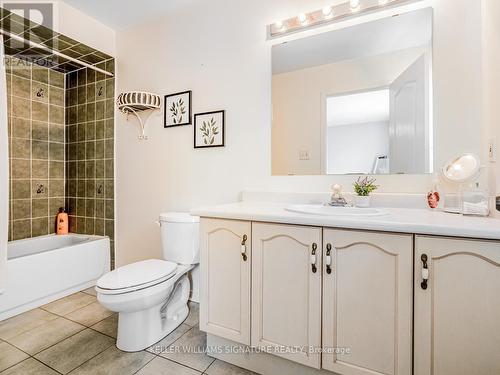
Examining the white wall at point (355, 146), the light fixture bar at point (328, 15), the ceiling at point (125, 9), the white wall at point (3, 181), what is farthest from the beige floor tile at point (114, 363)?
the ceiling at point (125, 9)

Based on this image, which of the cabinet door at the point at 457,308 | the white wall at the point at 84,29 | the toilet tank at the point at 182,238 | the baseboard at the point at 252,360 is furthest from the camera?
the white wall at the point at 84,29

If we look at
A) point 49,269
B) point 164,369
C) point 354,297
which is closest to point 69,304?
point 49,269

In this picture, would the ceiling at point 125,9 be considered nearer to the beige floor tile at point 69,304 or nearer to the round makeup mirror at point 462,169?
the round makeup mirror at point 462,169

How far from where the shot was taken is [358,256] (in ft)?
3.41

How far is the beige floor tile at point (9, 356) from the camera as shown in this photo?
1.35 metres

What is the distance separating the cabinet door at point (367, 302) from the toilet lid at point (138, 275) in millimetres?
975

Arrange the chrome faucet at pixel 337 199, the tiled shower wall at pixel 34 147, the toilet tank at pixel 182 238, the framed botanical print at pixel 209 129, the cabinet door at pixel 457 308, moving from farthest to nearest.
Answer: the tiled shower wall at pixel 34 147
the framed botanical print at pixel 209 129
the toilet tank at pixel 182 238
the chrome faucet at pixel 337 199
the cabinet door at pixel 457 308

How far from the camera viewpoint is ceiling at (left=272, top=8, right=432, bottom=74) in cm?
142

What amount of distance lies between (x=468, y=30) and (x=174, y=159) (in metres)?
2.05

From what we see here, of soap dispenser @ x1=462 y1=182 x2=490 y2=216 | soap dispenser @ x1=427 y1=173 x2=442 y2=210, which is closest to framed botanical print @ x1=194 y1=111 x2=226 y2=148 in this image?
soap dispenser @ x1=427 y1=173 x2=442 y2=210

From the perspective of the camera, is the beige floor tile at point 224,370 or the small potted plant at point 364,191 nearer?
the beige floor tile at point 224,370

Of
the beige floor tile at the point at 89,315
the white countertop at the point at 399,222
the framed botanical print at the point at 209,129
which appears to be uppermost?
the framed botanical print at the point at 209,129

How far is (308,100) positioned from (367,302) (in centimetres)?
123

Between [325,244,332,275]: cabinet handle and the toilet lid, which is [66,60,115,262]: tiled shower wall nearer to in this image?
the toilet lid
